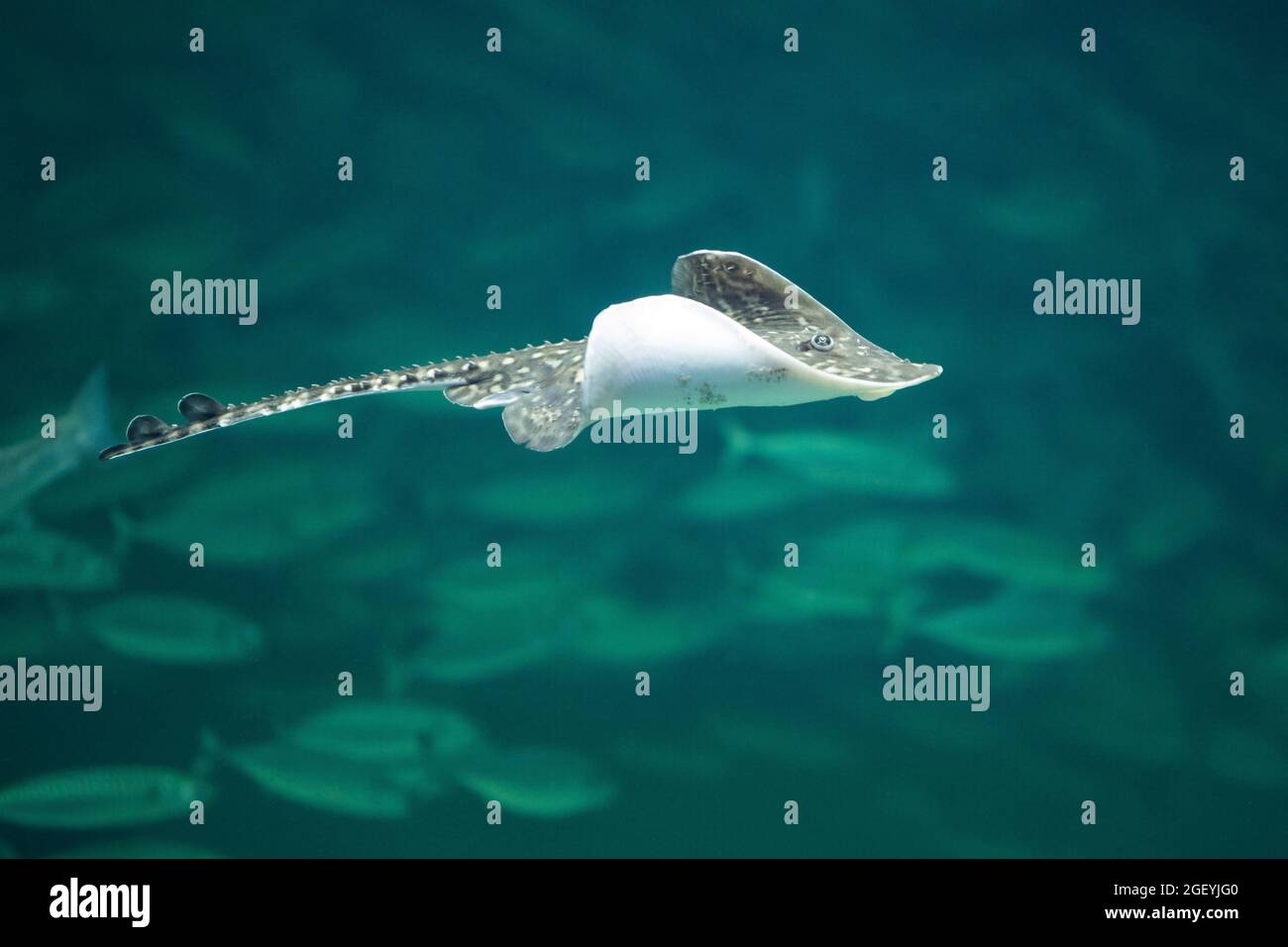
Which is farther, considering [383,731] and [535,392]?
[383,731]

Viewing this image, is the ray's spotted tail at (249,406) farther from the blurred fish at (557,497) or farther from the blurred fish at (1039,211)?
the blurred fish at (1039,211)

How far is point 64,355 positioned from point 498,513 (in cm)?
363

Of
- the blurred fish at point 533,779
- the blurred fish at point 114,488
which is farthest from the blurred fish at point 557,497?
the blurred fish at point 114,488

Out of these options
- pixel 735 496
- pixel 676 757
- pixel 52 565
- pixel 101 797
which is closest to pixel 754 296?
pixel 735 496

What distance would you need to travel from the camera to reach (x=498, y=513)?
7809mm

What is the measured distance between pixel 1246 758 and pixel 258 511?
8611 millimetres

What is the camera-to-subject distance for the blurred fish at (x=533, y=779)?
809 centimetres

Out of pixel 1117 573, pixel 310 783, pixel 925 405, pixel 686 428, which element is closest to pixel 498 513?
pixel 686 428

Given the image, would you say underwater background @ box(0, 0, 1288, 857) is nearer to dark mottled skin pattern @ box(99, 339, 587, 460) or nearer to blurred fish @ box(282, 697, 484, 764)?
blurred fish @ box(282, 697, 484, 764)

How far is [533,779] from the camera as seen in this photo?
26.5ft

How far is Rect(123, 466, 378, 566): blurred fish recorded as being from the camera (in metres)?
7.85

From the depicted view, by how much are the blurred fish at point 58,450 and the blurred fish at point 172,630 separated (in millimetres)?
1105

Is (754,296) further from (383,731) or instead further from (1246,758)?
(1246,758)
